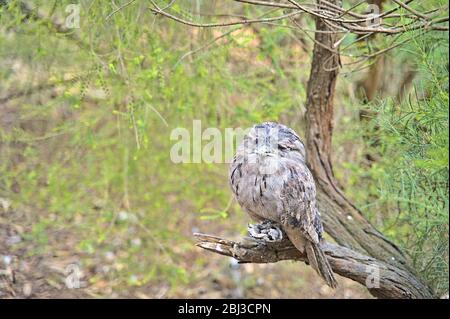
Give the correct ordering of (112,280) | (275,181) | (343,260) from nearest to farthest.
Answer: (275,181) → (343,260) → (112,280)

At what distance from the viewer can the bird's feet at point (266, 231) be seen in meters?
2.29

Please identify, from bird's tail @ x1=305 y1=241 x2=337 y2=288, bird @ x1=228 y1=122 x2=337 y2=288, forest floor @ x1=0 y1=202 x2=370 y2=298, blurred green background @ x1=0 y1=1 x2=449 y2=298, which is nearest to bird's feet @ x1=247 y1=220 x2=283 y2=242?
bird @ x1=228 y1=122 x2=337 y2=288

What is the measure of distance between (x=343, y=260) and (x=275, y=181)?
56 centimetres

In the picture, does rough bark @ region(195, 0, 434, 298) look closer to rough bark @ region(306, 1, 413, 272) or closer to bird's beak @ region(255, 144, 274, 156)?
rough bark @ region(306, 1, 413, 272)

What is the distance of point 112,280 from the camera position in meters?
4.16

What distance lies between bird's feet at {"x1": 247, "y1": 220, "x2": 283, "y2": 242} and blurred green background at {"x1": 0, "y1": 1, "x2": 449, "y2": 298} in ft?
1.49

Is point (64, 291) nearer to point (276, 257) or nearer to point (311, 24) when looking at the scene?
point (276, 257)

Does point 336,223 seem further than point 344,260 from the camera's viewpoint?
Yes

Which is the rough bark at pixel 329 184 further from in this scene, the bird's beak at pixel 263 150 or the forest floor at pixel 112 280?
the forest floor at pixel 112 280

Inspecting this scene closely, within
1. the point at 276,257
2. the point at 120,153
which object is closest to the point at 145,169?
the point at 120,153

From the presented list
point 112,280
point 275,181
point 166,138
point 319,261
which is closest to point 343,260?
point 319,261

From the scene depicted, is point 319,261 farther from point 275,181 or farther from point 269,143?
point 269,143

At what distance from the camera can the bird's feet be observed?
2289 millimetres

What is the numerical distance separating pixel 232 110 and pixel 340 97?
0.78 metres
